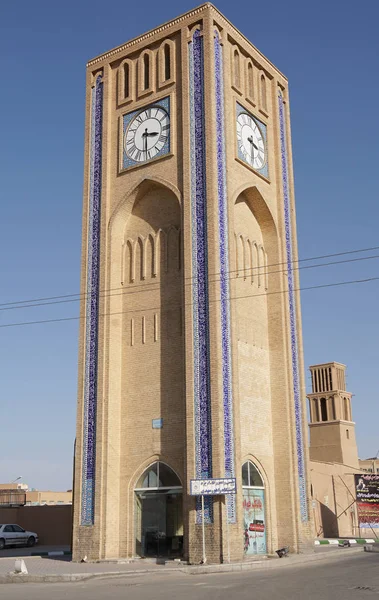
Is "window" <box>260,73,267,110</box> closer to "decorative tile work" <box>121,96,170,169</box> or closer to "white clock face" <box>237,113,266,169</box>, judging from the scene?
"white clock face" <box>237,113,266,169</box>

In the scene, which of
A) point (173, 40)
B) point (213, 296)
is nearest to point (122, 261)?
point (213, 296)

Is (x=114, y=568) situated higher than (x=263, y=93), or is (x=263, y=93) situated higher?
(x=263, y=93)

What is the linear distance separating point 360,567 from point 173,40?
16695mm

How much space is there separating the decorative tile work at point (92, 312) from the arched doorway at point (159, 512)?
142cm

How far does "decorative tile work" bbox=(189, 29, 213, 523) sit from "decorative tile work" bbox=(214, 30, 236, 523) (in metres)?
0.44

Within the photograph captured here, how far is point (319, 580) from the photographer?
14.4 meters

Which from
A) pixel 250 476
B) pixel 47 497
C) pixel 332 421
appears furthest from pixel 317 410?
pixel 250 476

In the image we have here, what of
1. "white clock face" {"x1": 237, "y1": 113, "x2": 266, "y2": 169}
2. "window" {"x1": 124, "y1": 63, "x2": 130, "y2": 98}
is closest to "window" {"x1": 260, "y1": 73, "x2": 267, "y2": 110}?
"white clock face" {"x1": 237, "y1": 113, "x2": 266, "y2": 169}

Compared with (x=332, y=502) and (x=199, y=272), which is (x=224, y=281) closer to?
(x=199, y=272)

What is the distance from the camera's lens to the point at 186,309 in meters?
20.2

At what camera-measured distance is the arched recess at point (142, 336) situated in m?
20.7

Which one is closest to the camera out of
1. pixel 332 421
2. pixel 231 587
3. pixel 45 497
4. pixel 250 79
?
pixel 231 587

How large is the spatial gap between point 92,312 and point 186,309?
3.70m

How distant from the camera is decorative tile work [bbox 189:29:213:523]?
19.0 metres
